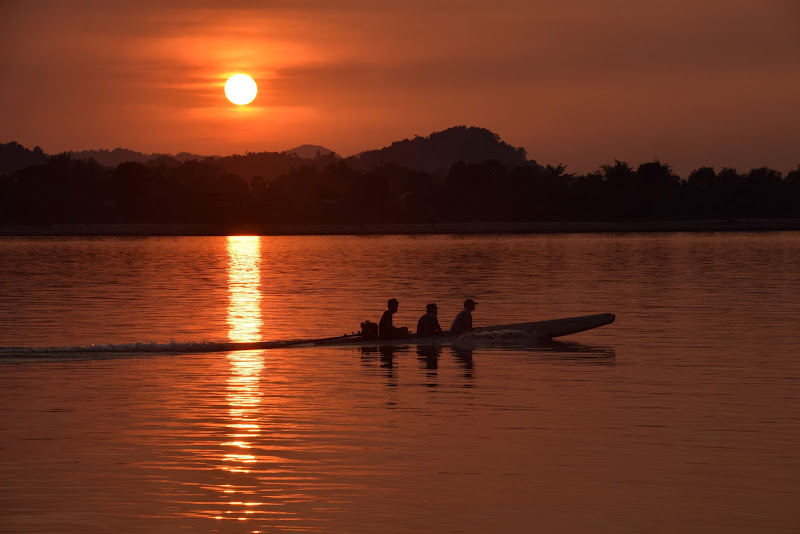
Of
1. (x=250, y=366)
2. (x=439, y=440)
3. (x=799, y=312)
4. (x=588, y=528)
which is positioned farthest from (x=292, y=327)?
(x=588, y=528)

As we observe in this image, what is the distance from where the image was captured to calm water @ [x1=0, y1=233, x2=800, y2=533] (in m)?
16.0

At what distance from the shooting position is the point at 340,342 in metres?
36.3

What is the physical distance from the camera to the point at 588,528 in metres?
15.2

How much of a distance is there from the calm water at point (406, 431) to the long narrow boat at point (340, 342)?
56 cm

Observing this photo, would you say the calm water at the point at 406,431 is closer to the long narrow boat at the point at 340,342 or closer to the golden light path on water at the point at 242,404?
the golden light path on water at the point at 242,404

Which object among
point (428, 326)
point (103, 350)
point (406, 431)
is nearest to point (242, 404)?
point (406, 431)

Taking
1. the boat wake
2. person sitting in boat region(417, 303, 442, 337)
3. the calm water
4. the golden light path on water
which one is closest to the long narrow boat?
the boat wake

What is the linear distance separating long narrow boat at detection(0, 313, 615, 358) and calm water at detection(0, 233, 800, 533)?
0.56 m

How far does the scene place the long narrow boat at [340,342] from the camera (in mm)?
33938

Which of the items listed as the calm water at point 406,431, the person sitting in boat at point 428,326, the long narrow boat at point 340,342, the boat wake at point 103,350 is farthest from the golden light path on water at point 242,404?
the person sitting in boat at point 428,326

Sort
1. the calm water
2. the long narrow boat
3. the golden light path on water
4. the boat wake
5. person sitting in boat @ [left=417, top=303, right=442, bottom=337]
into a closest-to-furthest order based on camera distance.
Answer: the calm water
the golden light path on water
the boat wake
the long narrow boat
person sitting in boat @ [left=417, top=303, right=442, bottom=337]

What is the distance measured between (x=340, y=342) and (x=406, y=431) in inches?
578

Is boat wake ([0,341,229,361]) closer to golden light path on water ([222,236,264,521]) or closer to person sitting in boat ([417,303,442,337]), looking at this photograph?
golden light path on water ([222,236,264,521])

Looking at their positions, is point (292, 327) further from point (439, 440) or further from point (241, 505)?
point (241, 505)
